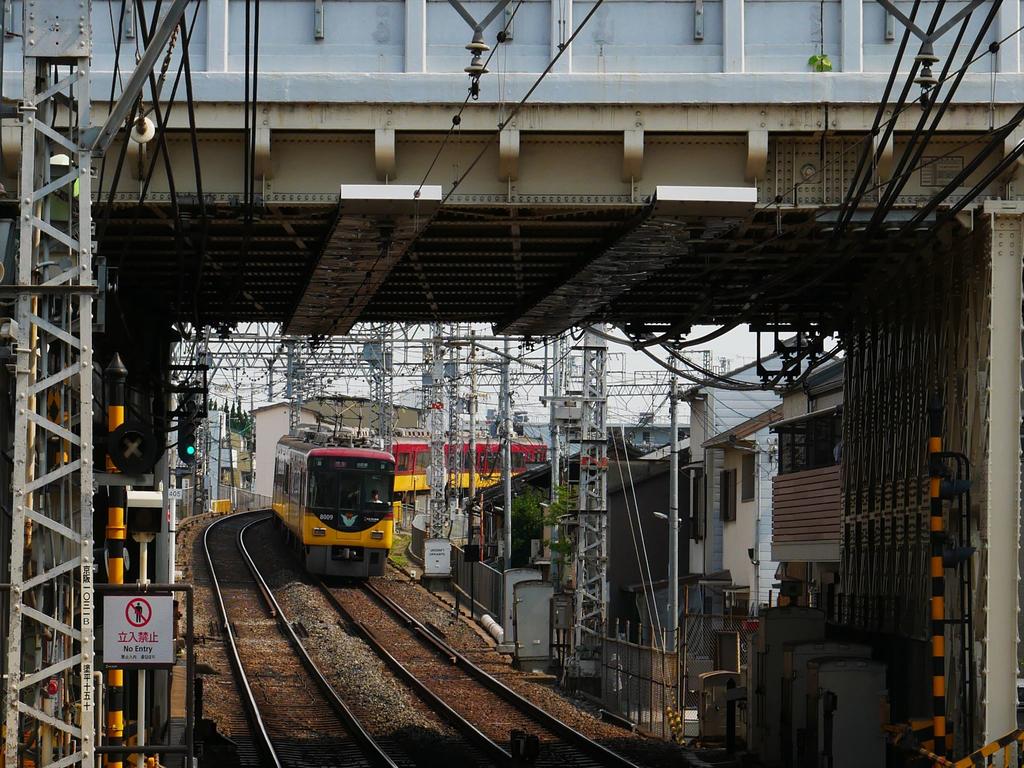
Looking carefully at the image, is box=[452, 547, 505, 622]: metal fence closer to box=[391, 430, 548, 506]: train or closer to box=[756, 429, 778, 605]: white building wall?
box=[756, 429, 778, 605]: white building wall

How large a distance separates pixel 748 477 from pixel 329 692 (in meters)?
17.0

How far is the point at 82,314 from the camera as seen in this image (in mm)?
9977

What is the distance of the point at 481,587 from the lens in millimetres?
33844

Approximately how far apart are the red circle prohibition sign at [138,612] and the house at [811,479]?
18.5 m

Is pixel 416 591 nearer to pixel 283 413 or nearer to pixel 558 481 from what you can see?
pixel 558 481

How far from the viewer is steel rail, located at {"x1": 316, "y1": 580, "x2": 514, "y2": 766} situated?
17.5 metres

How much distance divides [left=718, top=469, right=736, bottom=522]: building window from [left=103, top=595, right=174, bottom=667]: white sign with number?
29.1m

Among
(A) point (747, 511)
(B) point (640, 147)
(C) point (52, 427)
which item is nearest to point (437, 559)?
(A) point (747, 511)

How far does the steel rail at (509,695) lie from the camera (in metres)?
16.9

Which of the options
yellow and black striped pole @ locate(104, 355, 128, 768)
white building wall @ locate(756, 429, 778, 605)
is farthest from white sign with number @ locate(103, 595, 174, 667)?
white building wall @ locate(756, 429, 778, 605)

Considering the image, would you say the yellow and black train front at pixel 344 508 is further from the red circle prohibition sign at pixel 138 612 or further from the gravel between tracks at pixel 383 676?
the red circle prohibition sign at pixel 138 612

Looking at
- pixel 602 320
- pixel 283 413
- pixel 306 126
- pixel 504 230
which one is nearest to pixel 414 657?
pixel 602 320

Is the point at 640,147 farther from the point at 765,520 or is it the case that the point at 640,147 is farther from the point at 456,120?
the point at 765,520

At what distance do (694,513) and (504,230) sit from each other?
2824cm
